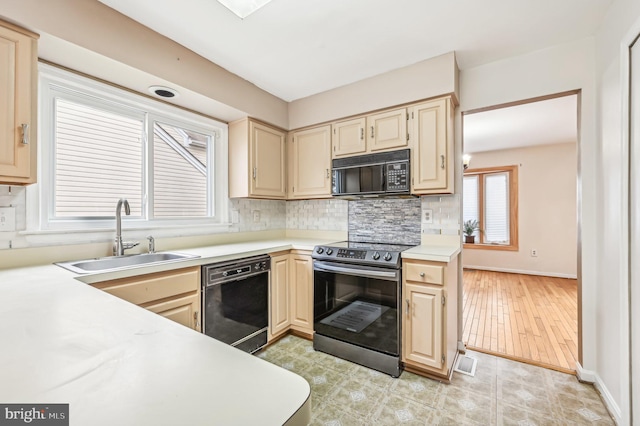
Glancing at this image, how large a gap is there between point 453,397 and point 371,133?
213 cm

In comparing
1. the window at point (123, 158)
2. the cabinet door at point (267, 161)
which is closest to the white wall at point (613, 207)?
the cabinet door at point (267, 161)

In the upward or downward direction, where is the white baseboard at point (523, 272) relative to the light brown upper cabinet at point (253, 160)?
downward

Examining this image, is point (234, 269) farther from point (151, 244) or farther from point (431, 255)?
point (431, 255)

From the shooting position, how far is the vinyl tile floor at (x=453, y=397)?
1.66m

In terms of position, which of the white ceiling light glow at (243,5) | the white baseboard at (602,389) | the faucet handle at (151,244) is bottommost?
the white baseboard at (602,389)

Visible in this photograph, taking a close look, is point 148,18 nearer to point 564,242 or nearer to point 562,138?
point 562,138

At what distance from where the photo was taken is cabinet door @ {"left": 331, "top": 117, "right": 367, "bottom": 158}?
8.75 ft

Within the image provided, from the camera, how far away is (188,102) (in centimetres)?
241

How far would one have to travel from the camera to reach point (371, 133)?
2615mm

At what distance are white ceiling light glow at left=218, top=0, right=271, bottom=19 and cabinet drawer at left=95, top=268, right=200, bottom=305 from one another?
5.40ft

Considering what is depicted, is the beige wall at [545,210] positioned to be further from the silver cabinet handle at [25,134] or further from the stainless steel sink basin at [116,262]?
the silver cabinet handle at [25,134]

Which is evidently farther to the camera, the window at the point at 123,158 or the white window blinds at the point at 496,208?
the white window blinds at the point at 496,208

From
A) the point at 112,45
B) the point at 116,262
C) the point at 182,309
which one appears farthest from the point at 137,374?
the point at 112,45

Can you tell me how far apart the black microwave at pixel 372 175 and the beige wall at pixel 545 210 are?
4347mm
